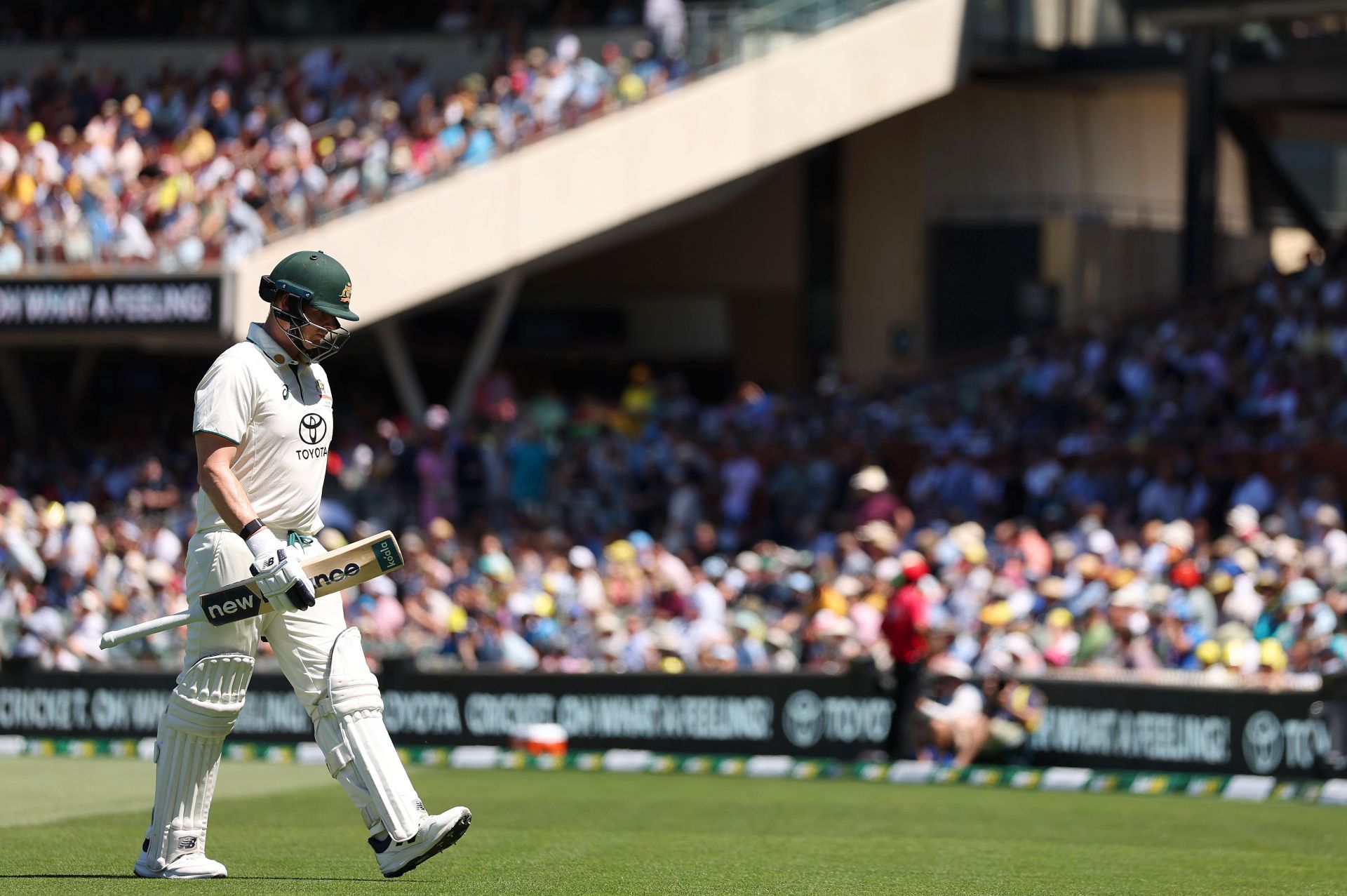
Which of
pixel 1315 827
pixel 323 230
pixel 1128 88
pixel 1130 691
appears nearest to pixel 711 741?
pixel 1130 691

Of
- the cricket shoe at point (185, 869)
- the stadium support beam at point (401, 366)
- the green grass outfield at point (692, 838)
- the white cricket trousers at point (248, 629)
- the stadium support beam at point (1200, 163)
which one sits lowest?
the green grass outfield at point (692, 838)

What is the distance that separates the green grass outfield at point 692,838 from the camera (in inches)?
280

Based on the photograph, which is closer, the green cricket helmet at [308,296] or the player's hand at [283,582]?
the player's hand at [283,582]

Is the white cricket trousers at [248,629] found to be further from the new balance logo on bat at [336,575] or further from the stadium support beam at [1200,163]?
the stadium support beam at [1200,163]

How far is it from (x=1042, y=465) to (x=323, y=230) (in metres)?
8.80

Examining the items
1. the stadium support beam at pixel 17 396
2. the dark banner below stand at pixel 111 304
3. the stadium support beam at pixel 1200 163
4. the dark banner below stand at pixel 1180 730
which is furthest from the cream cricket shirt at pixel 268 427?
the stadium support beam at pixel 1200 163

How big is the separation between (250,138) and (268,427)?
19.5m

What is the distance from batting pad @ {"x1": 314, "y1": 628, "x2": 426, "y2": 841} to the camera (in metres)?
6.82

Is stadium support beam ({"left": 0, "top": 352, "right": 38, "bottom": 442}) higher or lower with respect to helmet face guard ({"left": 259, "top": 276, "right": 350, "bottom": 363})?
lower

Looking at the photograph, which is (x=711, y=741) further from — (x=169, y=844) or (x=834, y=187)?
(x=834, y=187)

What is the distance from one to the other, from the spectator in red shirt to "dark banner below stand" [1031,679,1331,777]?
2.86 feet

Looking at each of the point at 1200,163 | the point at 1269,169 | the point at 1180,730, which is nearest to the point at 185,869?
the point at 1180,730

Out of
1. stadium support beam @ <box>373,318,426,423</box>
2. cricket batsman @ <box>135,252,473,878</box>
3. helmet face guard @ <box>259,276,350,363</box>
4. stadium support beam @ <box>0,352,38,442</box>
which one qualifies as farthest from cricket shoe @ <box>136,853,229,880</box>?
stadium support beam @ <box>0,352,38,442</box>

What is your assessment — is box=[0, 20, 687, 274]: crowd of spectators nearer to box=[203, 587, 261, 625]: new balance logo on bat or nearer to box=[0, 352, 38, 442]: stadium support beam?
box=[0, 352, 38, 442]: stadium support beam
